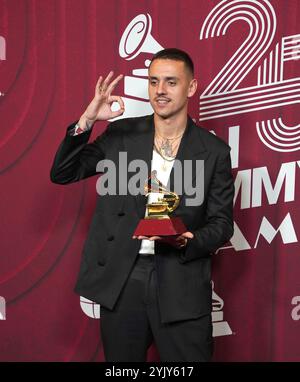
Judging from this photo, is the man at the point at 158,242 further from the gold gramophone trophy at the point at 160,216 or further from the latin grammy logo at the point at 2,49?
the latin grammy logo at the point at 2,49

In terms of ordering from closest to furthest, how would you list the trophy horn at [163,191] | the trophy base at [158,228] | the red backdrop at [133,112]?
the trophy base at [158,228] → the trophy horn at [163,191] → the red backdrop at [133,112]

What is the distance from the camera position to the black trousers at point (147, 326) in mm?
1729

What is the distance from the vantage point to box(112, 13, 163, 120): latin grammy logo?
90.0 inches

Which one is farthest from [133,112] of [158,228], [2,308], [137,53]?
[2,308]

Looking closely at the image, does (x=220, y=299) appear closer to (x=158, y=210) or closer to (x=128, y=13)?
(x=158, y=210)

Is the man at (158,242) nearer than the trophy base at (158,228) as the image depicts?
No

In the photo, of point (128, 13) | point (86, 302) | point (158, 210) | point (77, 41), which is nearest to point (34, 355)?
point (86, 302)

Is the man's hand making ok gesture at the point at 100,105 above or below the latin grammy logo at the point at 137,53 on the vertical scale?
below

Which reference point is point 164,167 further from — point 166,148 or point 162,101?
point 162,101

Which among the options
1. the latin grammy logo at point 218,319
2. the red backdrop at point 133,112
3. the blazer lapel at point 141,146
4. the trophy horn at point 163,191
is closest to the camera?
the trophy horn at point 163,191

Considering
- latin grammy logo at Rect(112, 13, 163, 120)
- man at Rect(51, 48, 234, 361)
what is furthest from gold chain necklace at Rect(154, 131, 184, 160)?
latin grammy logo at Rect(112, 13, 163, 120)

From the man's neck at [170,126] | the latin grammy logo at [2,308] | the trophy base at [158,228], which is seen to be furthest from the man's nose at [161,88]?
the latin grammy logo at [2,308]

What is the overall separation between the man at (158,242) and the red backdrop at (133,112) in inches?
21.1
